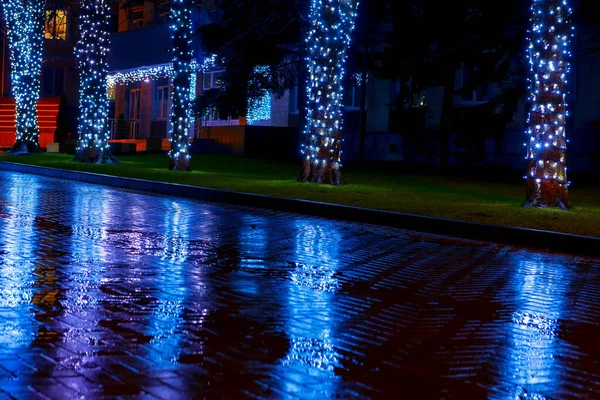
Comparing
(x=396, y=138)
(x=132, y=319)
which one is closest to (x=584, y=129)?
(x=396, y=138)

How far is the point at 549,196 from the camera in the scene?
54.3 feet

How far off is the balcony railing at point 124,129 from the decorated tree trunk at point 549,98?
119 ft

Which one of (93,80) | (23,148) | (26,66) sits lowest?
(23,148)

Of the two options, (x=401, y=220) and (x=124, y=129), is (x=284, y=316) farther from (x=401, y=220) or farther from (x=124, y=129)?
(x=124, y=129)

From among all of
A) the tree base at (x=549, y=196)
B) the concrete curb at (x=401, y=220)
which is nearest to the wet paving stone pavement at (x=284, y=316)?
the concrete curb at (x=401, y=220)

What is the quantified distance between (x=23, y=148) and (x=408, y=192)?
21.9 m

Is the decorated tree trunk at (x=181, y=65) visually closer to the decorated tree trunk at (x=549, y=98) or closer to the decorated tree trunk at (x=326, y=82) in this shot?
the decorated tree trunk at (x=326, y=82)

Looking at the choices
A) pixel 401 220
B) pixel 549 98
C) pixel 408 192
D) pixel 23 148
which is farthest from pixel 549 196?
pixel 23 148

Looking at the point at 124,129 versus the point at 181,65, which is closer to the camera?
the point at 181,65

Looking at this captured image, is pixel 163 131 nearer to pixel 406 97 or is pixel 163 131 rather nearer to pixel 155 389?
pixel 406 97

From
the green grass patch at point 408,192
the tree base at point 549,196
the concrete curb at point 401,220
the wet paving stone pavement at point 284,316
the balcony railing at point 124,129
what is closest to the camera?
the wet paving stone pavement at point 284,316

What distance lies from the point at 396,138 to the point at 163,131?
1845cm

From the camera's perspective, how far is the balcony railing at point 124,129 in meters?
50.2

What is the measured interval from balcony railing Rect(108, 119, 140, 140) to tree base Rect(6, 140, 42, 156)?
11815mm
